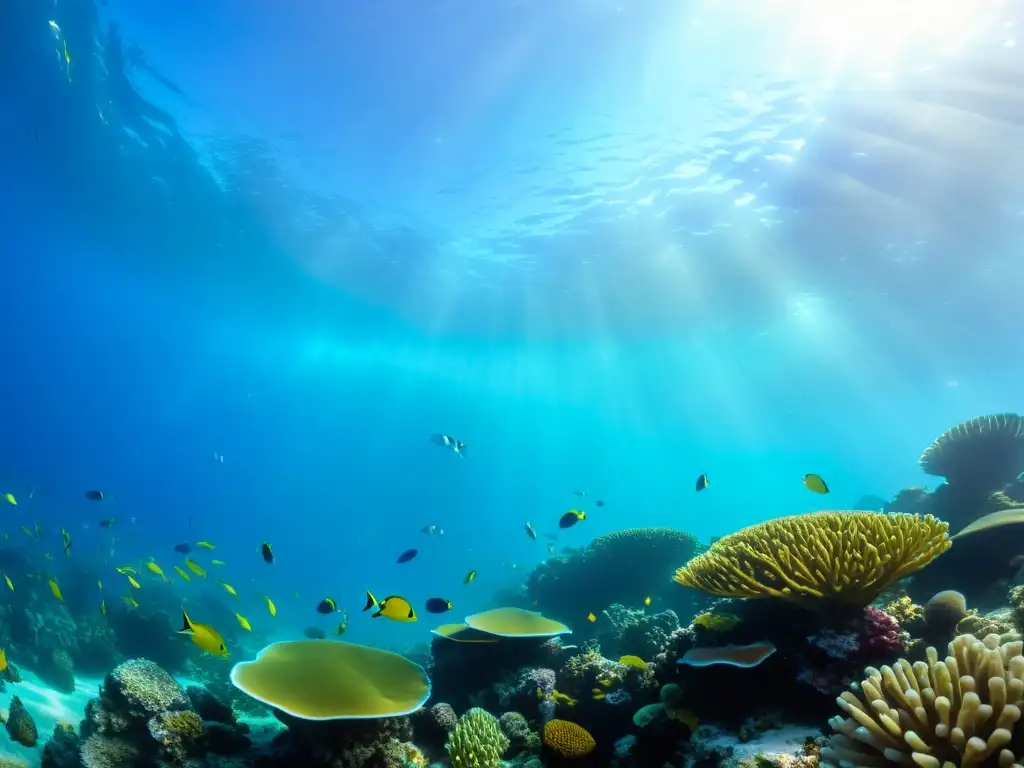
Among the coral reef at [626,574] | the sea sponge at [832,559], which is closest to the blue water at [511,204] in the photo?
the coral reef at [626,574]

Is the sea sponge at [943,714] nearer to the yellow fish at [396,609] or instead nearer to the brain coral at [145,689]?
the yellow fish at [396,609]

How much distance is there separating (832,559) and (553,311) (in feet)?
102

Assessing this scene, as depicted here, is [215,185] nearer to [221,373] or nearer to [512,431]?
[221,373]

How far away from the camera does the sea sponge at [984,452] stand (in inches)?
360

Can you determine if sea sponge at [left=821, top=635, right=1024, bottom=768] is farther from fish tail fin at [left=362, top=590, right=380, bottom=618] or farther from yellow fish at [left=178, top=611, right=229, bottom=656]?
yellow fish at [left=178, top=611, right=229, bottom=656]

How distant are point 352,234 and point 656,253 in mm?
15635

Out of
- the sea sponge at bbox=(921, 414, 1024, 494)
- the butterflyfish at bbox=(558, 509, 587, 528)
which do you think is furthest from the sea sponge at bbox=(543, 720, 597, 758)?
the sea sponge at bbox=(921, 414, 1024, 494)

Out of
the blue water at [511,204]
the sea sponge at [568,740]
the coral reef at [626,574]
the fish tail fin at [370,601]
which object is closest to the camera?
the sea sponge at [568,740]

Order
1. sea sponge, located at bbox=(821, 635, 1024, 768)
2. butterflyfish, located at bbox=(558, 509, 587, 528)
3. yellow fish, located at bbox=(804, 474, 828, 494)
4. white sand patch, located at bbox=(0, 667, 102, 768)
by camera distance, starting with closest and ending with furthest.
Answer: sea sponge, located at bbox=(821, 635, 1024, 768)
white sand patch, located at bbox=(0, 667, 102, 768)
yellow fish, located at bbox=(804, 474, 828, 494)
butterflyfish, located at bbox=(558, 509, 587, 528)

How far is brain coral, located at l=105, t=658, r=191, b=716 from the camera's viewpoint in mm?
5746

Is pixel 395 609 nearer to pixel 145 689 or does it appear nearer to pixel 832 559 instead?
pixel 145 689

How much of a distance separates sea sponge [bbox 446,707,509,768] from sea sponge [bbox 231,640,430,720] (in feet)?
1.65

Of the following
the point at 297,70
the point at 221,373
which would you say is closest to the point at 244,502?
the point at 221,373

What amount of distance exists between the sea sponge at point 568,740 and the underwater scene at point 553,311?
3 cm
